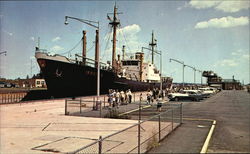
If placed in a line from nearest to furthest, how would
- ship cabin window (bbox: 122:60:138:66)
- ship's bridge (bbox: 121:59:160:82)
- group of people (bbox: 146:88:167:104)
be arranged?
group of people (bbox: 146:88:167:104) < ship's bridge (bbox: 121:59:160:82) < ship cabin window (bbox: 122:60:138:66)

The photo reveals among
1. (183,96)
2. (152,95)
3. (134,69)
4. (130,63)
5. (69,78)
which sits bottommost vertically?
(183,96)

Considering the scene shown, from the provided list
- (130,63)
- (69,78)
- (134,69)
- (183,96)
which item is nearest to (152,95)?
(183,96)

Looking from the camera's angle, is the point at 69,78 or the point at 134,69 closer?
the point at 69,78

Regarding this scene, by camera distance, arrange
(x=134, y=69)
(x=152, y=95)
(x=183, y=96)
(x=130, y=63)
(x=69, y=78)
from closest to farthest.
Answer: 1. (x=152, y=95)
2. (x=183, y=96)
3. (x=69, y=78)
4. (x=134, y=69)
5. (x=130, y=63)

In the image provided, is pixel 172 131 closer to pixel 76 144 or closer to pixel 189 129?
pixel 189 129

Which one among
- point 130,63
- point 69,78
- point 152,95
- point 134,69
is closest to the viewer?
point 152,95

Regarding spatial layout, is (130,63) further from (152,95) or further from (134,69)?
(152,95)

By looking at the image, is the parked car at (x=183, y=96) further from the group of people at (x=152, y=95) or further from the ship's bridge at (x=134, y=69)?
the ship's bridge at (x=134, y=69)

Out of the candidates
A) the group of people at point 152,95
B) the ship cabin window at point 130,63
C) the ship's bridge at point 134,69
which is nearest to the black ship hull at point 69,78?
the group of people at point 152,95

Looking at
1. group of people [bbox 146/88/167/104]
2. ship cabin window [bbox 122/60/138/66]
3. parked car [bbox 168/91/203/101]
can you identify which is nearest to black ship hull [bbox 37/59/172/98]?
group of people [bbox 146/88/167/104]

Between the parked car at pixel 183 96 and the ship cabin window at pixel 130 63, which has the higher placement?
the ship cabin window at pixel 130 63

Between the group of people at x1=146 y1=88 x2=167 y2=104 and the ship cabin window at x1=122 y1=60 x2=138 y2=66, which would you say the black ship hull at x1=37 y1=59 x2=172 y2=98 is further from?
the ship cabin window at x1=122 y1=60 x2=138 y2=66

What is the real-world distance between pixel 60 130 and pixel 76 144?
125 inches

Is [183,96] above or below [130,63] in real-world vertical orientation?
below
